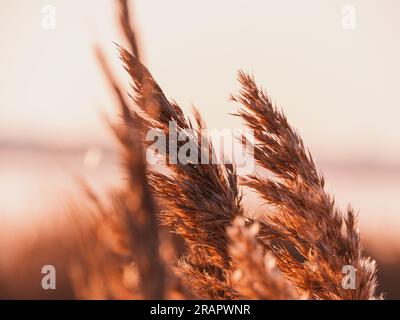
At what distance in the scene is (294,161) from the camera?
1.74 meters

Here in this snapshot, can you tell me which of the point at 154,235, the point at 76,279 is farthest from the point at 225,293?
the point at 154,235

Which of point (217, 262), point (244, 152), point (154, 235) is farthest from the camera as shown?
point (244, 152)

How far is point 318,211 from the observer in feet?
5.41

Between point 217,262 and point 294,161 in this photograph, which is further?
point 294,161

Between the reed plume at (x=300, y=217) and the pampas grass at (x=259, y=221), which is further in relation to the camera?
the reed plume at (x=300, y=217)

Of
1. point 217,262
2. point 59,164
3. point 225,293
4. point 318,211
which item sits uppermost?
point 59,164

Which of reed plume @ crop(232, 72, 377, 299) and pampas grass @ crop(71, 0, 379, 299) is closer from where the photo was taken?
pampas grass @ crop(71, 0, 379, 299)

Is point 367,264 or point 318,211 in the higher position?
point 318,211

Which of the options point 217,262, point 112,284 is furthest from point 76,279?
point 217,262

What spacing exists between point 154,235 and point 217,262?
3.31 ft
